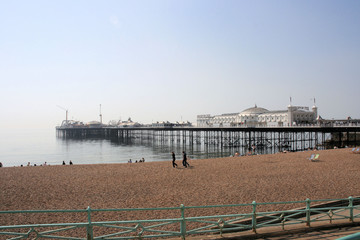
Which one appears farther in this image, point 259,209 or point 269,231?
point 259,209

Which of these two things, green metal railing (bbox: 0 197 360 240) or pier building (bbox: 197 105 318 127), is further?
pier building (bbox: 197 105 318 127)

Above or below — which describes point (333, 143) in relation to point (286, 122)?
below

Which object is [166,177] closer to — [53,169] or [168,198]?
[168,198]

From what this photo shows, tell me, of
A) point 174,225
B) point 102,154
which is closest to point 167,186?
point 174,225

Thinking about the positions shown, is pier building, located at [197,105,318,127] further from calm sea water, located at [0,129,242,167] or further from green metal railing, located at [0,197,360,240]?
green metal railing, located at [0,197,360,240]

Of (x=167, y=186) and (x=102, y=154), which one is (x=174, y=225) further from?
(x=102, y=154)

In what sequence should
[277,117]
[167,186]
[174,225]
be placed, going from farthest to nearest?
[277,117]
[167,186]
[174,225]

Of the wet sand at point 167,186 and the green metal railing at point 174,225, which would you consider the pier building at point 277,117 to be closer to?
the wet sand at point 167,186

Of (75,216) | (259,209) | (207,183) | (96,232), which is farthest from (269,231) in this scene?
(207,183)

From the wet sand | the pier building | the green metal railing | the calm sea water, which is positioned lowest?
the calm sea water

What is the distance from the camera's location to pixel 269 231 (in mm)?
6113

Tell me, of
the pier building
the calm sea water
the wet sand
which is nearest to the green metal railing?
the wet sand

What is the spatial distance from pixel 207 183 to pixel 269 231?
652 cm

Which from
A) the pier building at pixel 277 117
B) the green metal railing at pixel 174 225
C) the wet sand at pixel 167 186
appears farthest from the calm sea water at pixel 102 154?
the green metal railing at pixel 174 225
